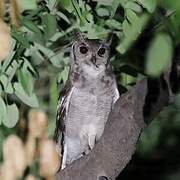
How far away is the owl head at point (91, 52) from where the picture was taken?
117 inches

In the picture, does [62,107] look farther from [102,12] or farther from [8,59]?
[8,59]

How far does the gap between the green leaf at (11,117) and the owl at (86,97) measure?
1.58ft

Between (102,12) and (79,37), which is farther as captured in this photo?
(79,37)

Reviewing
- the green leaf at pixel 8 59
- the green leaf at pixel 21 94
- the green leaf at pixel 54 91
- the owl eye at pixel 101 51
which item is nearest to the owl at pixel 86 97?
the owl eye at pixel 101 51

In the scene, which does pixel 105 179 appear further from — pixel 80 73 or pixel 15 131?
pixel 80 73

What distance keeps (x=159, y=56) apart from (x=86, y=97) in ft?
5.44

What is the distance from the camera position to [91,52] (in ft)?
10.3

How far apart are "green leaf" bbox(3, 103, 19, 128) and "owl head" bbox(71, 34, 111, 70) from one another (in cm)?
56

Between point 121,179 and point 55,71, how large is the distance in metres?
1.33

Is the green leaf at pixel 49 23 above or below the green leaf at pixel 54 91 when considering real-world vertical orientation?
above

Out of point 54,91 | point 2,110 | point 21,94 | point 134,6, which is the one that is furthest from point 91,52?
point 134,6

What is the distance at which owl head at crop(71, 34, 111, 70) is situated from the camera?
2.97 meters

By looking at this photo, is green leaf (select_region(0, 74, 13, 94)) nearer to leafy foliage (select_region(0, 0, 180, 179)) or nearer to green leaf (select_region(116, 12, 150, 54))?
leafy foliage (select_region(0, 0, 180, 179))

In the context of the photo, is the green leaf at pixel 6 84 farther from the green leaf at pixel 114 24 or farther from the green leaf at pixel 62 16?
the green leaf at pixel 114 24
